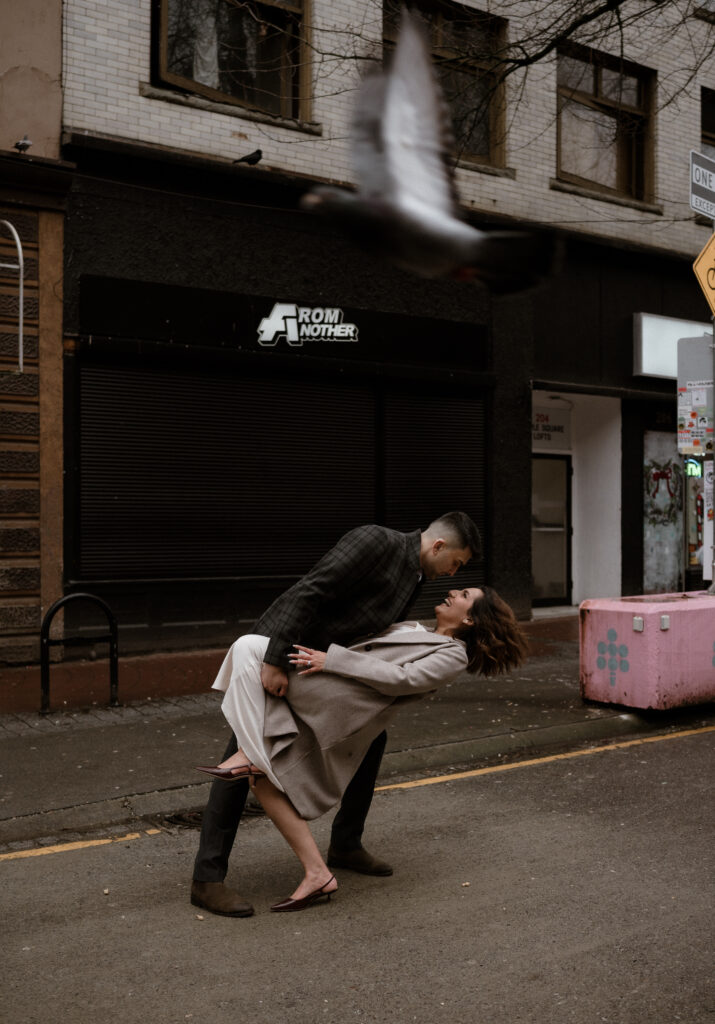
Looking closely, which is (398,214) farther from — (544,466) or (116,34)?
(544,466)

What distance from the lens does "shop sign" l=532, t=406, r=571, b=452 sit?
16.1 m

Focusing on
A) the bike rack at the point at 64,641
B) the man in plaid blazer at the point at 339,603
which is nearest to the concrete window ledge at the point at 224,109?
the bike rack at the point at 64,641

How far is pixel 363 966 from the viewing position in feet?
13.5

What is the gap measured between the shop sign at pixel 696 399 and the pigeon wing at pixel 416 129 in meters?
8.95

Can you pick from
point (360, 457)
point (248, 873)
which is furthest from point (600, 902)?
point (360, 457)

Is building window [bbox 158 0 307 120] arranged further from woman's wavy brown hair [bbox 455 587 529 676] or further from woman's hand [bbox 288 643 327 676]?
woman's hand [bbox 288 643 327 676]

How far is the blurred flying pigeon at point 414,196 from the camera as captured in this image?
5.53ft

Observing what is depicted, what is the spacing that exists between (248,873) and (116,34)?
9.32 metres

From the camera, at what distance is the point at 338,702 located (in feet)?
15.0

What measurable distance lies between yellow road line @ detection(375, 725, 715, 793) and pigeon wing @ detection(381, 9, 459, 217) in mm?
5388

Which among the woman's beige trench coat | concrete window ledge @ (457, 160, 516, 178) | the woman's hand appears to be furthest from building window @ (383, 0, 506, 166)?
the woman's hand

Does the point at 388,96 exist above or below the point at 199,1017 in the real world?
above

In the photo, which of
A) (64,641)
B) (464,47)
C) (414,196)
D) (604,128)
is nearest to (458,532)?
(414,196)

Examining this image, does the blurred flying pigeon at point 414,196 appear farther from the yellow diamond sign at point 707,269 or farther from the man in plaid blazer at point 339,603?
the yellow diamond sign at point 707,269
